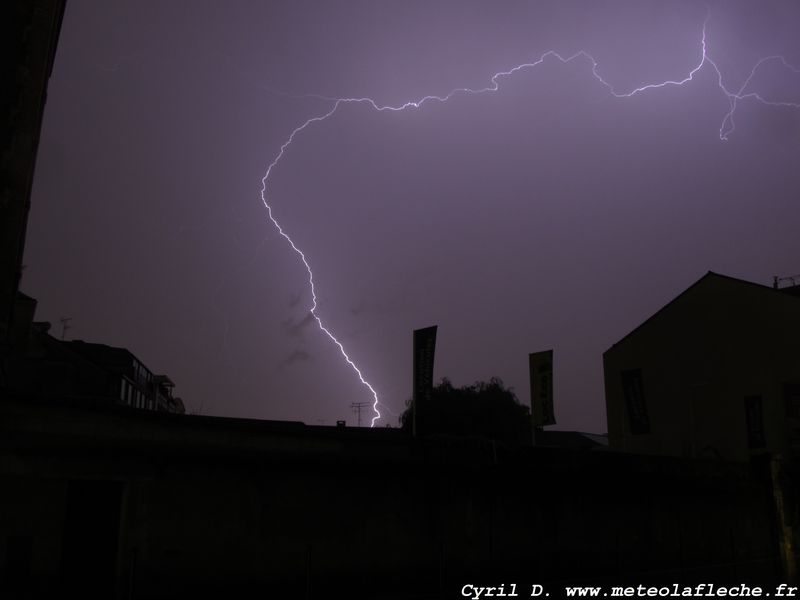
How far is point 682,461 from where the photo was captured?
17969mm

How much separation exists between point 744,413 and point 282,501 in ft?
95.8

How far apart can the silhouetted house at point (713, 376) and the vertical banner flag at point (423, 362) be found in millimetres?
16822

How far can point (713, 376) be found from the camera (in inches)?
1401

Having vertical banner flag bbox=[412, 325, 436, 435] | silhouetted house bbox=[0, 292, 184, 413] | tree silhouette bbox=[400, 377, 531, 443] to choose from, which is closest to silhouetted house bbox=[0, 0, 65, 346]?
vertical banner flag bbox=[412, 325, 436, 435]

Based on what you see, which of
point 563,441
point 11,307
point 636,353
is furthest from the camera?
point 563,441

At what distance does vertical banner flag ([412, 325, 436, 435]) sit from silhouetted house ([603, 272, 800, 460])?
1682cm

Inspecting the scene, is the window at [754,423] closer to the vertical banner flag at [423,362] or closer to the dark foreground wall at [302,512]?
the dark foreground wall at [302,512]

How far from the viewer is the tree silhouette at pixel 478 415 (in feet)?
169

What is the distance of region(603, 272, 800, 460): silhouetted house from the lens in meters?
32.8

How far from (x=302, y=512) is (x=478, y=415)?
41.1 metres

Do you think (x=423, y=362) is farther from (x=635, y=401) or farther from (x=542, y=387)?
(x=635, y=401)

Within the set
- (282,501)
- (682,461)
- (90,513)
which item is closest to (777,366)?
(682,461)

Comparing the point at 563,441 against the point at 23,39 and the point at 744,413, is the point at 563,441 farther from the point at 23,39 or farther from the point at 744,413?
the point at 23,39

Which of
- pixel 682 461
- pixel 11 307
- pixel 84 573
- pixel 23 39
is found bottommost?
pixel 84 573
